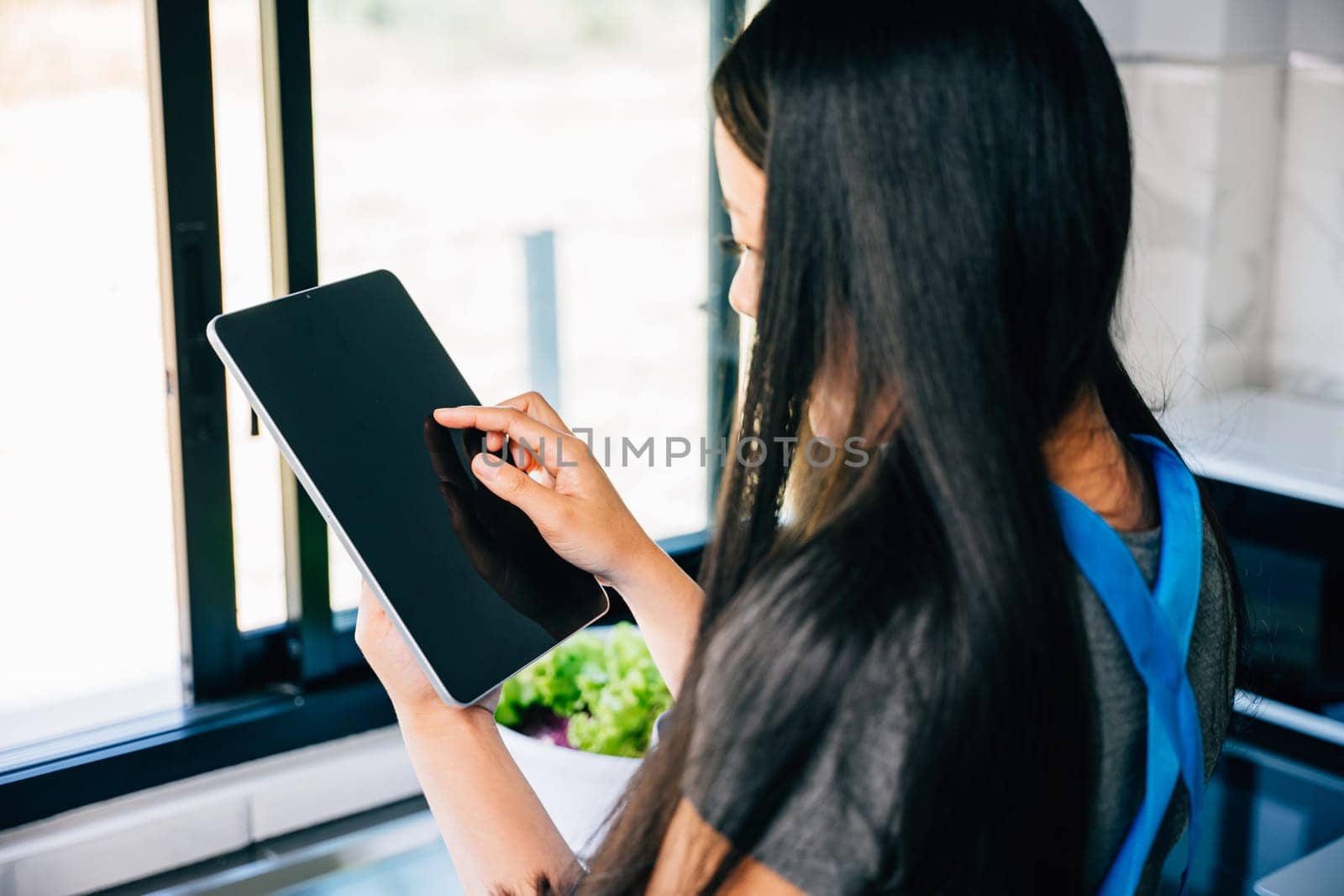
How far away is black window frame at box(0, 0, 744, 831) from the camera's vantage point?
107cm

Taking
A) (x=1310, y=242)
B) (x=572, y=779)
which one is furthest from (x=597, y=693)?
(x=1310, y=242)

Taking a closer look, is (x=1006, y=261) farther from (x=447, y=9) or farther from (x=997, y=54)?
(x=447, y=9)

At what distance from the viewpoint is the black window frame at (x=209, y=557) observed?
1070mm

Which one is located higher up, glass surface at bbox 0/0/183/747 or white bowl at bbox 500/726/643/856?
glass surface at bbox 0/0/183/747

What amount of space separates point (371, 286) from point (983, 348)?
1.52ft

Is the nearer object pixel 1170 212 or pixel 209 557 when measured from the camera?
pixel 209 557

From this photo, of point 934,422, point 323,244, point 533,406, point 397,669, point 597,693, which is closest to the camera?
point 934,422

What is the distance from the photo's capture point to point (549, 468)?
79cm

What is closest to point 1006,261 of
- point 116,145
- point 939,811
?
point 939,811

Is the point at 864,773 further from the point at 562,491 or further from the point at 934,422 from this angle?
the point at 562,491

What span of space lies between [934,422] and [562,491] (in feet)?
1.18

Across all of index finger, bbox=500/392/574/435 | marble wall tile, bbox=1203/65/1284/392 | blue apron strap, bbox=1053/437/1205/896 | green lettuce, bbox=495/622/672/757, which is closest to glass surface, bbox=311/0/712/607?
green lettuce, bbox=495/622/672/757

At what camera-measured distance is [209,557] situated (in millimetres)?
1167

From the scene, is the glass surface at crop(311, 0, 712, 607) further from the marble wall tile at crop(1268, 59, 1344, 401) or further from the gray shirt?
the gray shirt
